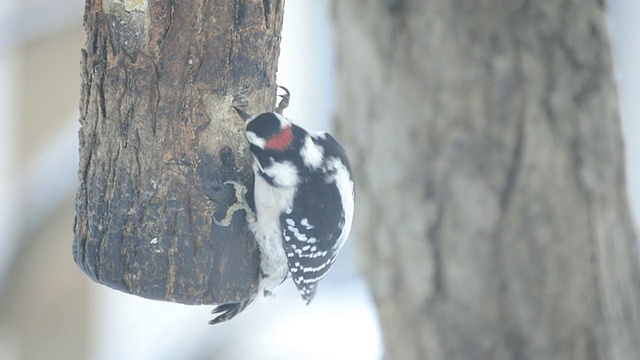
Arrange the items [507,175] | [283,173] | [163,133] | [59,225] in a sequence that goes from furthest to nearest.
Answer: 1. [59,225]
2. [507,175]
3. [283,173]
4. [163,133]

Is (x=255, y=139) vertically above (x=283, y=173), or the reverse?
(x=255, y=139)

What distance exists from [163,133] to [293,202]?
1.44 ft

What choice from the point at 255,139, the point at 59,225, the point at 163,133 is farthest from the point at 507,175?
the point at 59,225

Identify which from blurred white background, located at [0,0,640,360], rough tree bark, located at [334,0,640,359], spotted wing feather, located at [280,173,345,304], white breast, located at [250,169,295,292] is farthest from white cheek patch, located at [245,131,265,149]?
blurred white background, located at [0,0,640,360]

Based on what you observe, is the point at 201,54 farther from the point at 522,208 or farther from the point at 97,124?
the point at 522,208

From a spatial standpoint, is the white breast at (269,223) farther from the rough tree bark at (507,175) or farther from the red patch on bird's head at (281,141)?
the rough tree bark at (507,175)

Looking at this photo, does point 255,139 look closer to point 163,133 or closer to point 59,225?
point 163,133

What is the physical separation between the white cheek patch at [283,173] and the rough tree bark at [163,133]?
5.3 inches

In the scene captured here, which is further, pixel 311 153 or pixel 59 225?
pixel 59 225

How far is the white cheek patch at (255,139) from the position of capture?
7.10 feet

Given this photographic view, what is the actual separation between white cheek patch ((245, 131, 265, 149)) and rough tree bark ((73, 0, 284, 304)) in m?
0.08

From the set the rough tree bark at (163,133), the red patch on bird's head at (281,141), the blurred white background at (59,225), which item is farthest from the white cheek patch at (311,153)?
the blurred white background at (59,225)

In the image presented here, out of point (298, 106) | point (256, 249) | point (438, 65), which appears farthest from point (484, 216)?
point (298, 106)

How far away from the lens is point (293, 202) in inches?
94.3
